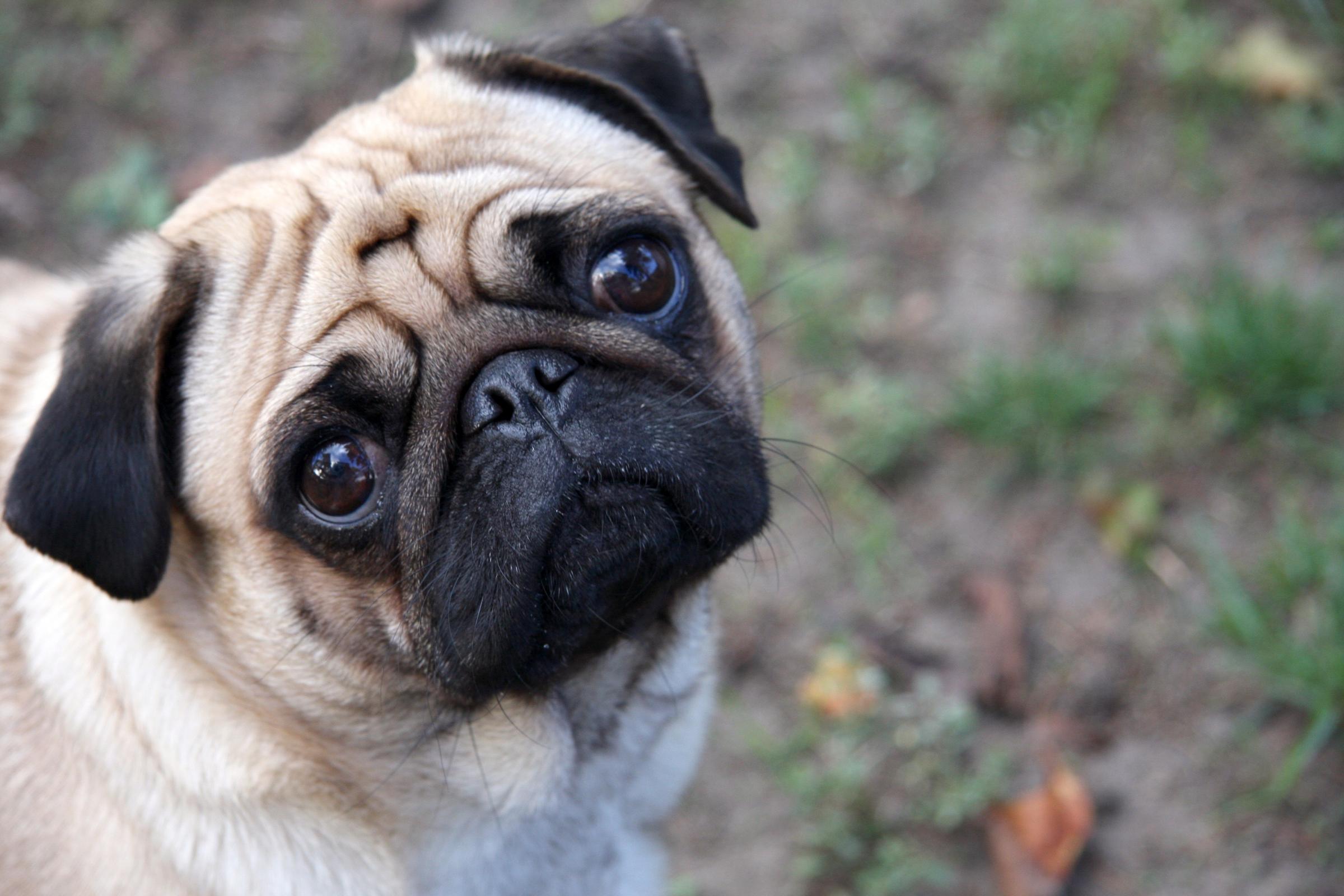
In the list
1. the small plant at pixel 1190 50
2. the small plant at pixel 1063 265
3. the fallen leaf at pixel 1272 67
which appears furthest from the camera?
the small plant at pixel 1190 50

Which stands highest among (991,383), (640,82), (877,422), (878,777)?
(640,82)

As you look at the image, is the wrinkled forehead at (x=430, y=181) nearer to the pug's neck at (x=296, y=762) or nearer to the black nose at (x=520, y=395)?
the black nose at (x=520, y=395)

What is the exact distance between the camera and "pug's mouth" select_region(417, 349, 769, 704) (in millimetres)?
2182

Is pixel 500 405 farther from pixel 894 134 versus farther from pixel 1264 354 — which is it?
pixel 894 134

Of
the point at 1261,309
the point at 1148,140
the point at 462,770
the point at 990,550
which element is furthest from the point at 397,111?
the point at 1148,140

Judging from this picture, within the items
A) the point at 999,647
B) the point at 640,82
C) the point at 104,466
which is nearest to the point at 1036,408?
the point at 999,647

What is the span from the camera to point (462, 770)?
2646mm

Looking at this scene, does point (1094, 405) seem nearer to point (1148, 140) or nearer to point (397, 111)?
point (1148, 140)

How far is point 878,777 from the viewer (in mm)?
3730

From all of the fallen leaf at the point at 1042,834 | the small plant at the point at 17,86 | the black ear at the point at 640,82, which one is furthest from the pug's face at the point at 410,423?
the small plant at the point at 17,86

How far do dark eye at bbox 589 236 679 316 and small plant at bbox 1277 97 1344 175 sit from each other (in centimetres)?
305

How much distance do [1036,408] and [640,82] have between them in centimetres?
194

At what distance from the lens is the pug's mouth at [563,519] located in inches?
85.9

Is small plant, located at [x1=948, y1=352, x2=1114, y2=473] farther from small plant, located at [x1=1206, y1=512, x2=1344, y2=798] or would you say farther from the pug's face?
the pug's face
